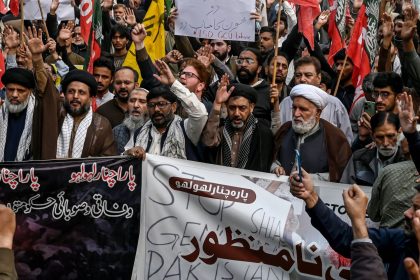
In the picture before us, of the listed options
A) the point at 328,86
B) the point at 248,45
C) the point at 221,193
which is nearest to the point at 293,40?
the point at 328,86

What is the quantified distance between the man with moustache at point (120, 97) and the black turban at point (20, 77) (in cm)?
93

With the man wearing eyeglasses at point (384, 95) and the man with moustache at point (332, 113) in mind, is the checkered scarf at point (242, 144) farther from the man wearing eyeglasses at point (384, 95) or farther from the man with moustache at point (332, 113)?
the man wearing eyeglasses at point (384, 95)

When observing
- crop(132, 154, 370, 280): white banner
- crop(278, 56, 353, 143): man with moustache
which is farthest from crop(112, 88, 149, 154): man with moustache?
crop(278, 56, 353, 143): man with moustache

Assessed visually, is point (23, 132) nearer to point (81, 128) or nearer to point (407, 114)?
point (81, 128)

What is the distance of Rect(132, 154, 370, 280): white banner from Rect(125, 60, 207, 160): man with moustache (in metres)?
0.47

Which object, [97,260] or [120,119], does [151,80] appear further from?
[97,260]

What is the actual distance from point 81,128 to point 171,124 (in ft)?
2.16

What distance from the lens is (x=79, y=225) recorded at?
308 inches

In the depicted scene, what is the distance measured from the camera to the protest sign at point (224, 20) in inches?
402

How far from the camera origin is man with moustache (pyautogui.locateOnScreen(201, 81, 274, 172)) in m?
8.30

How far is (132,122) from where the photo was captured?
9078mm

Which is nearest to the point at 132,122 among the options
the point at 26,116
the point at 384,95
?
the point at 26,116

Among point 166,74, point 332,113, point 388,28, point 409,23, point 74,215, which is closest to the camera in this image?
point 74,215

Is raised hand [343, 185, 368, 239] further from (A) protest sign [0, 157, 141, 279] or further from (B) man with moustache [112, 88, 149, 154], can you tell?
(B) man with moustache [112, 88, 149, 154]
